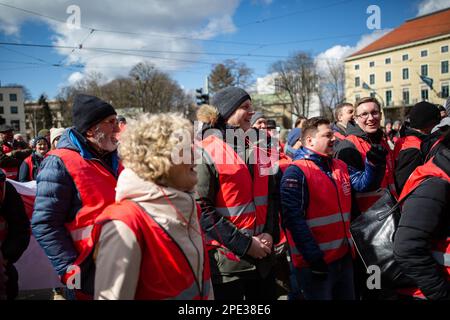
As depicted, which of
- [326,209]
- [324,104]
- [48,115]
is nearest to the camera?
[326,209]

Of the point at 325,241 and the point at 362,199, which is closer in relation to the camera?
the point at 325,241

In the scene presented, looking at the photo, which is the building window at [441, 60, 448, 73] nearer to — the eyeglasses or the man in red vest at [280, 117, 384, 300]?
the eyeglasses

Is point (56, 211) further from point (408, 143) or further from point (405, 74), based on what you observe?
point (405, 74)

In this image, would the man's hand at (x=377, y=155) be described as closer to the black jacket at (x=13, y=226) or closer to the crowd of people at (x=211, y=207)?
the crowd of people at (x=211, y=207)

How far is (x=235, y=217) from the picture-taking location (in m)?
2.39

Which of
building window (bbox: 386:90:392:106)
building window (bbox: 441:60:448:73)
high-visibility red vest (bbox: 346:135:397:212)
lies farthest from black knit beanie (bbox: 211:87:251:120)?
building window (bbox: 386:90:392:106)

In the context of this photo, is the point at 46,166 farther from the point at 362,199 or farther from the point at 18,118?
the point at 18,118

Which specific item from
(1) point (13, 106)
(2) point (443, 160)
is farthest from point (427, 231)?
(1) point (13, 106)

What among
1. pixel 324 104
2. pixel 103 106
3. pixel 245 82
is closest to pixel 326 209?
pixel 103 106

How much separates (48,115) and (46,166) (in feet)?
272

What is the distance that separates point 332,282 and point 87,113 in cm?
233

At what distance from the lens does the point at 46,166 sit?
6.82ft

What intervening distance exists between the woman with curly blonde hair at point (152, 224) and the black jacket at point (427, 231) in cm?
122

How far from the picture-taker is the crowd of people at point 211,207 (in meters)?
1.49
